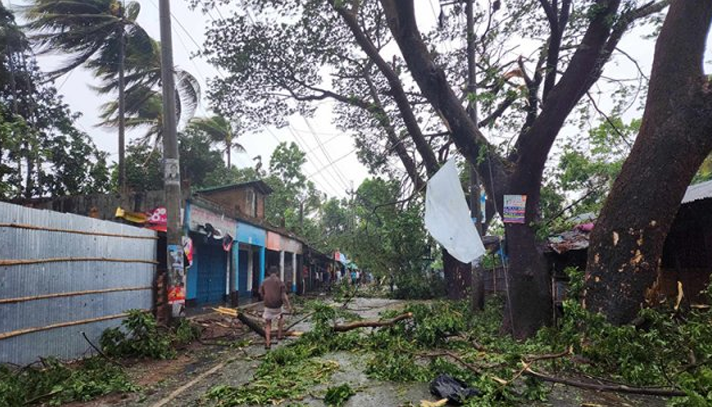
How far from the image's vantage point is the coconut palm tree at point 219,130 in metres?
27.2

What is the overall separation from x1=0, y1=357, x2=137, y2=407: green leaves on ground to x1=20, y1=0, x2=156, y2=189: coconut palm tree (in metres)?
12.9

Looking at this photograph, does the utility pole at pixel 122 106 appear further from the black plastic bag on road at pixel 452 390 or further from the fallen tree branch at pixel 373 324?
the black plastic bag on road at pixel 452 390

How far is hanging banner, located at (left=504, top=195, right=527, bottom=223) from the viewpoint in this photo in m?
8.70

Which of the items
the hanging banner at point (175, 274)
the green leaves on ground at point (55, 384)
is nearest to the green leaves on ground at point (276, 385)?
the green leaves on ground at point (55, 384)

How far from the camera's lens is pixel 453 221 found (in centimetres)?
798

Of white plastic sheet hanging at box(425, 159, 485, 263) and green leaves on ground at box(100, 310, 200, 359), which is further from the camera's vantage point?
green leaves on ground at box(100, 310, 200, 359)

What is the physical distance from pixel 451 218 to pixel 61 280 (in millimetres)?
6692

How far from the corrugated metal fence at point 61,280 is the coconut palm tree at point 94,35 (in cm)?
990

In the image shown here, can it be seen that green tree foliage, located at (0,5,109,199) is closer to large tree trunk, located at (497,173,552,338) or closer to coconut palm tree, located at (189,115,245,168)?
coconut palm tree, located at (189,115,245,168)

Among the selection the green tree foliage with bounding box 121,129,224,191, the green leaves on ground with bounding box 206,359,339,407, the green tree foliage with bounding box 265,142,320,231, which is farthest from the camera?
the green tree foliage with bounding box 265,142,320,231

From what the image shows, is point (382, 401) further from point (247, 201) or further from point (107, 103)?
point (107, 103)

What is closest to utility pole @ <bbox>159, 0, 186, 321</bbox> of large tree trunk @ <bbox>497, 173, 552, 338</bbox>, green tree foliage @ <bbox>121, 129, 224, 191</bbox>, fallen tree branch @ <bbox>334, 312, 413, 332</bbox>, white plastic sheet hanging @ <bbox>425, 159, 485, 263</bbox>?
fallen tree branch @ <bbox>334, 312, 413, 332</bbox>

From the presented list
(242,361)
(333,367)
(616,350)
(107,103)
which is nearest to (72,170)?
(107,103)

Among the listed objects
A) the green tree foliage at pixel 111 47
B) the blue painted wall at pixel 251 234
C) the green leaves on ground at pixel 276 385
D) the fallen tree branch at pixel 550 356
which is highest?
the green tree foliage at pixel 111 47
